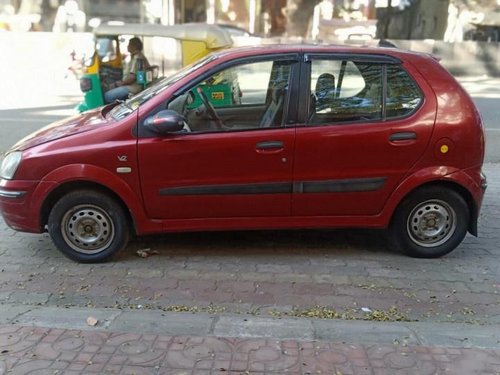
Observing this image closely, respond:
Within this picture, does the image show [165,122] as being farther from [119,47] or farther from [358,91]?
[119,47]

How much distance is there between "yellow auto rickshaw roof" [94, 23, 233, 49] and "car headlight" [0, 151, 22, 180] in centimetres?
553

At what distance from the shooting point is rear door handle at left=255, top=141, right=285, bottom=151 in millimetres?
4305

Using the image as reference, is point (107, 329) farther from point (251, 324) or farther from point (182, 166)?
point (182, 166)

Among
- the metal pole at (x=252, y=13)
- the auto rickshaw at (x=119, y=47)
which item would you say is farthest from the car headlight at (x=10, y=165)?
the metal pole at (x=252, y=13)

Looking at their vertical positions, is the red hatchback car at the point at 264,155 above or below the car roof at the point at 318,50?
below

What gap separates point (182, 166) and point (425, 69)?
2.12m

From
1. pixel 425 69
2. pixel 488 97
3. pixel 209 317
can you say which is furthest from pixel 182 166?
pixel 488 97

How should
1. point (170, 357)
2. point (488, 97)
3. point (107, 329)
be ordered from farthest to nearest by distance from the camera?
1. point (488, 97)
2. point (107, 329)
3. point (170, 357)

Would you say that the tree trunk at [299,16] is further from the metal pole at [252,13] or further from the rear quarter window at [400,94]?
the rear quarter window at [400,94]

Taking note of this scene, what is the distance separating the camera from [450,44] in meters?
19.2

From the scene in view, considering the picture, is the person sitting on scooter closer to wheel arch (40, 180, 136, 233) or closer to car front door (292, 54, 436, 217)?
wheel arch (40, 180, 136, 233)

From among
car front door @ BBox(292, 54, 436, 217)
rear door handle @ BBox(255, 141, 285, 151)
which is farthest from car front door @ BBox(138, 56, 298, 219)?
car front door @ BBox(292, 54, 436, 217)

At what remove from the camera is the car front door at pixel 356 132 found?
4352 mm

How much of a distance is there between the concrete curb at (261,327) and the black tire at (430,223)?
1.16 meters
